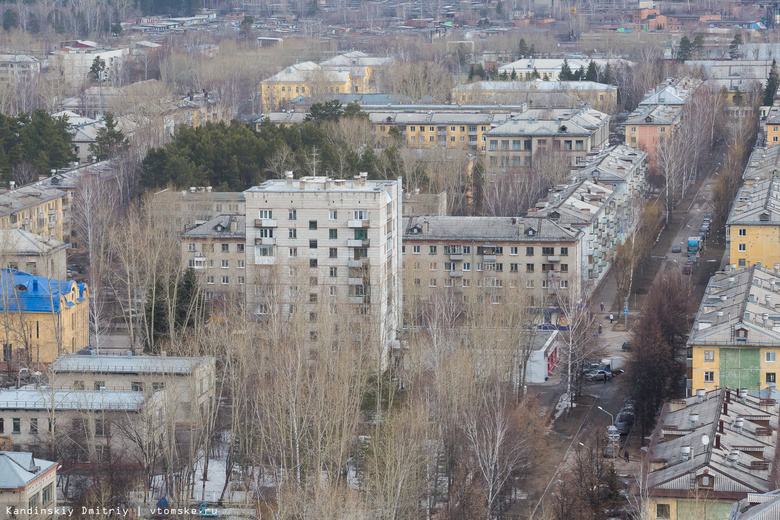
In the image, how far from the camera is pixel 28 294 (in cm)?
4262

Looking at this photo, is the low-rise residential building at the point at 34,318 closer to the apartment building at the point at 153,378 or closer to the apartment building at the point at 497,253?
the apartment building at the point at 153,378

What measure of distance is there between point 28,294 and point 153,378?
26.4ft

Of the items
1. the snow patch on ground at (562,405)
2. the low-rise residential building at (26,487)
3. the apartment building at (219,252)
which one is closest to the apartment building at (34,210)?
the apartment building at (219,252)

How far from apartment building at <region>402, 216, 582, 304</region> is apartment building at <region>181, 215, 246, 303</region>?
511 cm

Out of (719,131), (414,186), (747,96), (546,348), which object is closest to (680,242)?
(414,186)

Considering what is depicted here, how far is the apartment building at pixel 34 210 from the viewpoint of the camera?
53.9 meters

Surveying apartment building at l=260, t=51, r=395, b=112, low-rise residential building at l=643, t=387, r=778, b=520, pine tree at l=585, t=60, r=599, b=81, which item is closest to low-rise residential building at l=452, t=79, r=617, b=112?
pine tree at l=585, t=60, r=599, b=81

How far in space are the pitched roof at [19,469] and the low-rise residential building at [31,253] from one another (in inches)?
621

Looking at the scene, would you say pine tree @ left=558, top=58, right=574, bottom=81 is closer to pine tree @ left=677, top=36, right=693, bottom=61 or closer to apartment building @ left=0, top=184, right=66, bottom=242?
pine tree @ left=677, top=36, right=693, bottom=61

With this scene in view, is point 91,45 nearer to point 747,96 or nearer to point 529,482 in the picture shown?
point 747,96

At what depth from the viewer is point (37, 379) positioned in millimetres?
37969

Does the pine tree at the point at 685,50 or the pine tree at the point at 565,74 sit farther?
the pine tree at the point at 685,50

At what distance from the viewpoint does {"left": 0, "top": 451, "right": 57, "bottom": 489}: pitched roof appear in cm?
3008

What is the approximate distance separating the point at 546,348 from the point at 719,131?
148 feet
